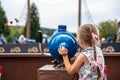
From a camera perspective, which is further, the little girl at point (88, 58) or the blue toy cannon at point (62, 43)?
the blue toy cannon at point (62, 43)

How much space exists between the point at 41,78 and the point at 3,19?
39.0m

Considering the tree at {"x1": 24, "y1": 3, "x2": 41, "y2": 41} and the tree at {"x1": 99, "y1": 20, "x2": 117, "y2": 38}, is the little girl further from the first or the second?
the tree at {"x1": 99, "y1": 20, "x2": 117, "y2": 38}

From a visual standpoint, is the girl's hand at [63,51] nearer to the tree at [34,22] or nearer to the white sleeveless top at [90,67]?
the white sleeveless top at [90,67]

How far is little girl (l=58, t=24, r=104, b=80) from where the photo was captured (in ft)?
11.2

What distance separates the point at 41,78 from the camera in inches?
151

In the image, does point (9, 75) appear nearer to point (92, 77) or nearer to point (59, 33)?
point (59, 33)

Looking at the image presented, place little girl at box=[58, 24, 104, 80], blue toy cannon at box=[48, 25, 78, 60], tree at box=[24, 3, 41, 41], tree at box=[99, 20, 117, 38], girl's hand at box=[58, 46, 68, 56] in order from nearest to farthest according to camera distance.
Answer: little girl at box=[58, 24, 104, 80] < girl's hand at box=[58, 46, 68, 56] < blue toy cannon at box=[48, 25, 78, 60] < tree at box=[24, 3, 41, 41] < tree at box=[99, 20, 117, 38]

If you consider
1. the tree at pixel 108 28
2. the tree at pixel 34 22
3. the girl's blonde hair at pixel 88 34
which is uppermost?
the girl's blonde hair at pixel 88 34

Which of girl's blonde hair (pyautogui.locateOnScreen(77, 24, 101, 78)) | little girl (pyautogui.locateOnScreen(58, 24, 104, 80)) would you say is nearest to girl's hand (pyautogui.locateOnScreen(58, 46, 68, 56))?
little girl (pyautogui.locateOnScreen(58, 24, 104, 80))

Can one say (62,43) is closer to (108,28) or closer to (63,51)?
(63,51)

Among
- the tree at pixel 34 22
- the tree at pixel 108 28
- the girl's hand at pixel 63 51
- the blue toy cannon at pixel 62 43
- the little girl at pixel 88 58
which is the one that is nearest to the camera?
the little girl at pixel 88 58

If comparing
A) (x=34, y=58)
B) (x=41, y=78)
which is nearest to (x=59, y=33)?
(x=41, y=78)

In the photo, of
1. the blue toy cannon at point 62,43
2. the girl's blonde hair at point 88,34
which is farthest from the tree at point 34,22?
the girl's blonde hair at point 88,34

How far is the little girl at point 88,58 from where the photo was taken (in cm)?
342
